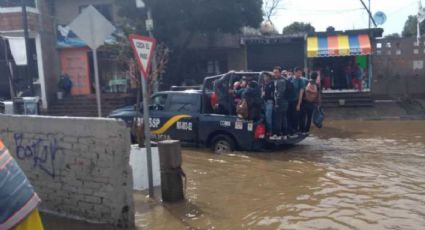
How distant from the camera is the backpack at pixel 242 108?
9930mm

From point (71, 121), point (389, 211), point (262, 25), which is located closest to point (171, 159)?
point (71, 121)

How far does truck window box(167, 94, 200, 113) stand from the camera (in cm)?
1087

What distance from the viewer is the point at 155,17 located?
72.4ft

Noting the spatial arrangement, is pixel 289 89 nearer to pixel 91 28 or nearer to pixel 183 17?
pixel 91 28

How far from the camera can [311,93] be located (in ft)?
34.6

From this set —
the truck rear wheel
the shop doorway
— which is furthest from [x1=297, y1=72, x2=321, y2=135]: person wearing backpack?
the shop doorway

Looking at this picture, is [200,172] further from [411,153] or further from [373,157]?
[411,153]

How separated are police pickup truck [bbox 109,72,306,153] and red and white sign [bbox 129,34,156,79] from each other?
3.92 metres

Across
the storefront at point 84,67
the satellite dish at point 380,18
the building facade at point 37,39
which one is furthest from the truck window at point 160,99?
the satellite dish at point 380,18

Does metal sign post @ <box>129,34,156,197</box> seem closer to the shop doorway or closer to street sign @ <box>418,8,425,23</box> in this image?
the shop doorway

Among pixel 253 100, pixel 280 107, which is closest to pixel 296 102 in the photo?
pixel 280 107

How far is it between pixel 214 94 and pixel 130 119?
96.8 inches

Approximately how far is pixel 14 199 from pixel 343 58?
2399 centimetres

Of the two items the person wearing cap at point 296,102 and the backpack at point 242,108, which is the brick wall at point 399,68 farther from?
the backpack at point 242,108
